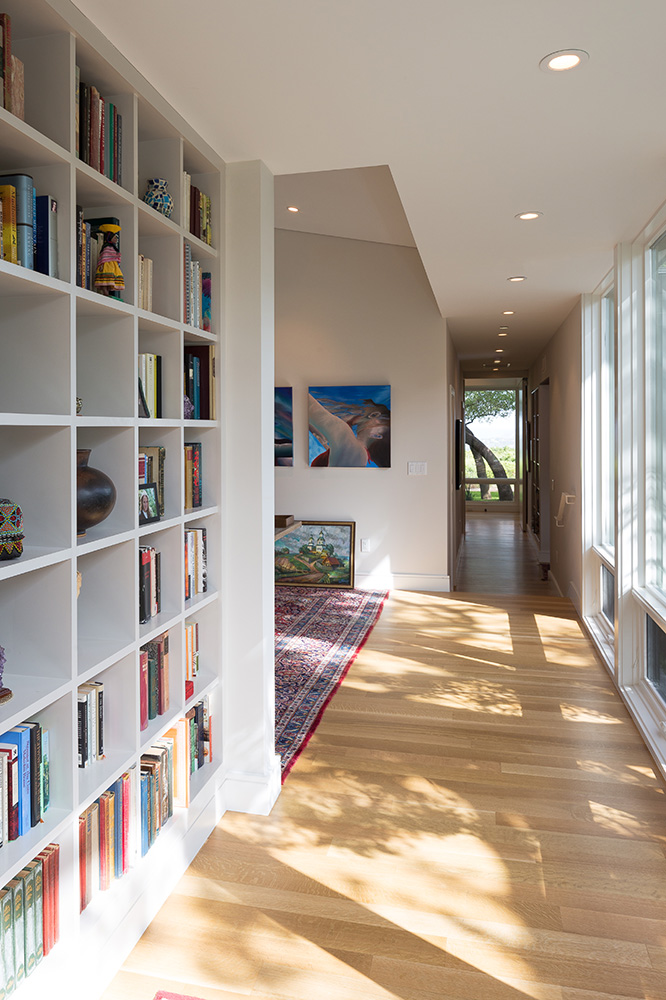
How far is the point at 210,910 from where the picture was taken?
6.82ft

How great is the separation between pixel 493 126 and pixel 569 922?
2.43m

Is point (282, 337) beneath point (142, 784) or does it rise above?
above

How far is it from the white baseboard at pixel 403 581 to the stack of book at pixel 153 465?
4.45 metres

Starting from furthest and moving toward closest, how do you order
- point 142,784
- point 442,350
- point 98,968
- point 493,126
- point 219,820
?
point 442,350 < point 219,820 < point 493,126 < point 142,784 < point 98,968

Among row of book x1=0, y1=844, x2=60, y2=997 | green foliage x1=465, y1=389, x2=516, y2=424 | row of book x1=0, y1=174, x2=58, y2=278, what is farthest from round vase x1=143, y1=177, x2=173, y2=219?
green foliage x1=465, y1=389, x2=516, y2=424

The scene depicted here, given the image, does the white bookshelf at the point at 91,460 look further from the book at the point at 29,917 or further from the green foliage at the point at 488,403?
the green foliage at the point at 488,403

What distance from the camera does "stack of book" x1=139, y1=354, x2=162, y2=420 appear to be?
2138 mm

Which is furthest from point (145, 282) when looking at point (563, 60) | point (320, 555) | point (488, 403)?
point (488, 403)

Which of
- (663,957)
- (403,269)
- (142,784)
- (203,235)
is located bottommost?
(663,957)

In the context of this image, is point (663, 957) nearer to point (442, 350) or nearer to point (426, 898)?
point (426, 898)

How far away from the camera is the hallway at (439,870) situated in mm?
1833

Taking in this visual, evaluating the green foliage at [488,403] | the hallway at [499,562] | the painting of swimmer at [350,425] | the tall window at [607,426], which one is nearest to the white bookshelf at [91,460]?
the tall window at [607,426]

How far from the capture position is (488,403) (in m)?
14.9

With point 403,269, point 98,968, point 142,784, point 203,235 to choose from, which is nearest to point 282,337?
point 403,269
